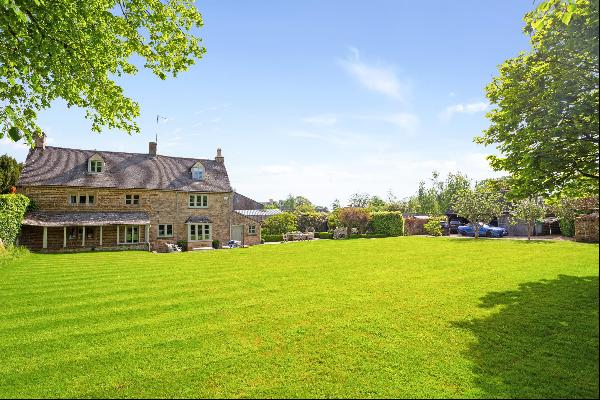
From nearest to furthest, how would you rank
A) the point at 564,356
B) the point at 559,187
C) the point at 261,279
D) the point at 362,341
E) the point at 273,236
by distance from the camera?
the point at 564,356
the point at 362,341
the point at 559,187
the point at 261,279
the point at 273,236

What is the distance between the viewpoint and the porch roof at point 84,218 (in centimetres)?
2959

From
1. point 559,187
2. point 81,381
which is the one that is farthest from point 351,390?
point 559,187

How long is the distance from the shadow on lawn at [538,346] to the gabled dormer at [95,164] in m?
36.6

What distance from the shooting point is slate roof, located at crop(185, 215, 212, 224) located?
37.0 meters

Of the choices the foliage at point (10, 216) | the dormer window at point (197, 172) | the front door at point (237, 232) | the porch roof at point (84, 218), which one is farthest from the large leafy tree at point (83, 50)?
the front door at point (237, 232)

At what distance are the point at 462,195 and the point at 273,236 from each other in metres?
25.0

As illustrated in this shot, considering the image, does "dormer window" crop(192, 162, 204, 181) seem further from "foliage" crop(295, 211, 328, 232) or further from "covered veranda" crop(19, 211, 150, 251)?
"foliage" crop(295, 211, 328, 232)

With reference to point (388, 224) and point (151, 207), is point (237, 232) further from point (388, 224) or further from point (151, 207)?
point (388, 224)

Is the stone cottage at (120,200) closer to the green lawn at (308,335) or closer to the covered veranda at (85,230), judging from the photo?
the covered veranda at (85,230)

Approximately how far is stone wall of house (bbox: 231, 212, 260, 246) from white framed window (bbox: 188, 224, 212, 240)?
4.39 meters

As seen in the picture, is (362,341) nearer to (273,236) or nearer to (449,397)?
(449,397)

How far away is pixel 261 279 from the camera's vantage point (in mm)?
14812

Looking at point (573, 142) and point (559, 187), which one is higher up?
point (573, 142)

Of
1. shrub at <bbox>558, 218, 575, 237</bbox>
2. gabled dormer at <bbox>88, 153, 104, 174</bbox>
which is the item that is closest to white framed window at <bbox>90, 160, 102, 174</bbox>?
gabled dormer at <bbox>88, 153, 104, 174</bbox>
